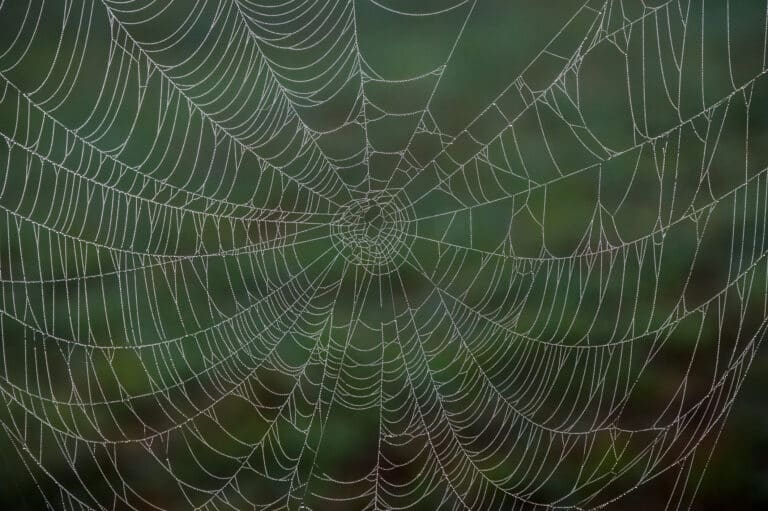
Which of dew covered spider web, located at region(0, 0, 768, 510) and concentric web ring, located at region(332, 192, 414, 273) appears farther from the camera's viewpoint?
dew covered spider web, located at region(0, 0, 768, 510)

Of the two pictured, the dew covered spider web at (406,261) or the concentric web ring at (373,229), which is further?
the dew covered spider web at (406,261)

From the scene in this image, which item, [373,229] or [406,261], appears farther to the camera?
[406,261]

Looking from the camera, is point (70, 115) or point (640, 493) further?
A: point (70, 115)

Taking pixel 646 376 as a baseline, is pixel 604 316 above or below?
above

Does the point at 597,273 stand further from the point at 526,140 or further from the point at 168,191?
the point at 168,191

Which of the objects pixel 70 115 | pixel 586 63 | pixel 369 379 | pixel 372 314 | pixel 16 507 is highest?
pixel 586 63

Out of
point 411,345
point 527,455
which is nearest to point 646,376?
point 527,455

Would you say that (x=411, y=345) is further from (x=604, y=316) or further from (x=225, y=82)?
(x=225, y=82)

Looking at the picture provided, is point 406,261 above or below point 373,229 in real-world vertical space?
below
